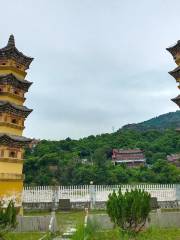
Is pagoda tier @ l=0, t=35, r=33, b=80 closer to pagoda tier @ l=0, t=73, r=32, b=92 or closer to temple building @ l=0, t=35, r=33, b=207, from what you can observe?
temple building @ l=0, t=35, r=33, b=207

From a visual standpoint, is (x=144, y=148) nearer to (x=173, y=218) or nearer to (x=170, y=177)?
(x=170, y=177)

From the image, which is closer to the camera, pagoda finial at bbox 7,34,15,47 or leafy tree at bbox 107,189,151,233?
leafy tree at bbox 107,189,151,233

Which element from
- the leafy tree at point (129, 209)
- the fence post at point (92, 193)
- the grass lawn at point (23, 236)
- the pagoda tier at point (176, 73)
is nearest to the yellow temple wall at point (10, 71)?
the fence post at point (92, 193)

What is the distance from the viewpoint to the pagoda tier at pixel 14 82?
1061 inches

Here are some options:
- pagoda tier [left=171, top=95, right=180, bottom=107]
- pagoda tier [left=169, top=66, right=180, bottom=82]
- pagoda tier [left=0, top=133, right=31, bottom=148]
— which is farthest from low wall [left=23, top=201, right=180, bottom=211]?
pagoda tier [left=169, top=66, right=180, bottom=82]

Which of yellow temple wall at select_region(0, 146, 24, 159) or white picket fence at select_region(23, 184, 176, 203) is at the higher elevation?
yellow temple wall at select_region(0, 146, 24, 159)

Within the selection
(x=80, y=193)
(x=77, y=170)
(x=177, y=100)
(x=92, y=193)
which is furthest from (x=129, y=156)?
(x=177, y=100)

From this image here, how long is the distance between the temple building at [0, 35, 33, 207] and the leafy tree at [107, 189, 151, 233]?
11.8 meters

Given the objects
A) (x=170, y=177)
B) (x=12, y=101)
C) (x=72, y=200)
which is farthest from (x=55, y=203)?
(x=170, y=177)

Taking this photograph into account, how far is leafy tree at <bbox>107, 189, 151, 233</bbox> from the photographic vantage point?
48.6ft

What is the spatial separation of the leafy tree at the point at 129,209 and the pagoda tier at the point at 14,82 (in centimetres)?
1494

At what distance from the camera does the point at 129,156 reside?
8400 cm

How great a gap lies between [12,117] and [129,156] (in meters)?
59.8

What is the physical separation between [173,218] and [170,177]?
1363 inches
